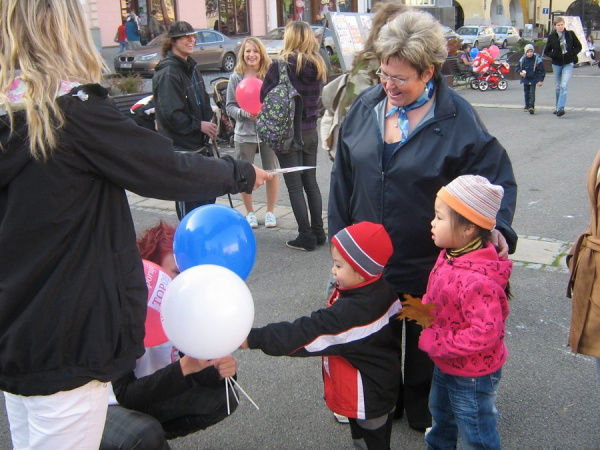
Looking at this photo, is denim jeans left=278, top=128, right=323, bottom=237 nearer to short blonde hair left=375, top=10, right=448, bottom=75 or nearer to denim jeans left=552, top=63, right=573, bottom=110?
short blonde hair left=375, top=10, right=448, bottom=75

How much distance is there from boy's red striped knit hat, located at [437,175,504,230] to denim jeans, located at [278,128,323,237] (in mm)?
3252

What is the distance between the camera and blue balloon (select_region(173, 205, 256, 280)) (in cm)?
242

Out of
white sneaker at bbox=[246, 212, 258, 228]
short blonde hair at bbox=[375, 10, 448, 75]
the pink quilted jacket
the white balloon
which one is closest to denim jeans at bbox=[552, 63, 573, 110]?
white sneaker at bbox=[246, 212, 258, 228]

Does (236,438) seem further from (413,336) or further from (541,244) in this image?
(541,244)

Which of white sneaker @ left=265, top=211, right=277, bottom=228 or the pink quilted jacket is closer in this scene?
the pink quilted jacket

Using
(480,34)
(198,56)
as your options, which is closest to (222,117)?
(198,56)

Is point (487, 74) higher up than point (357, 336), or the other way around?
point (357, 336)

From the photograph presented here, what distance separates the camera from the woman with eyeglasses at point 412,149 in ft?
8.29

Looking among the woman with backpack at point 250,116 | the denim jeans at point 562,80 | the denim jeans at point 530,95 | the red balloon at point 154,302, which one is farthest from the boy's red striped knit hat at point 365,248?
the denim jeans at point 530,95

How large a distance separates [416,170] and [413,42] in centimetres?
50

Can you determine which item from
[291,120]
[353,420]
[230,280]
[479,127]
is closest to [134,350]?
[230,280]

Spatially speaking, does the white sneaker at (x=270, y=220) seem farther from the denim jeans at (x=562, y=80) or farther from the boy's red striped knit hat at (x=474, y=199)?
the denim jeans at (x=562, y=80)

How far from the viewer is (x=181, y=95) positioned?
5285 mm

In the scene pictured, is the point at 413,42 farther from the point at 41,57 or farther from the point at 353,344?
the point at 41,57
